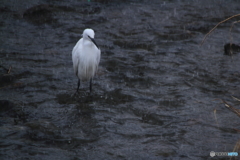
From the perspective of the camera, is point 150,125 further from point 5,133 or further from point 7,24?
point 7,24

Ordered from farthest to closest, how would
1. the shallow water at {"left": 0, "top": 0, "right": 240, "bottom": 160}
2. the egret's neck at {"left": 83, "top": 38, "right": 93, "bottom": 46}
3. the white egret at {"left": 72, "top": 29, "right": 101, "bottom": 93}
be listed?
the white egret at {"left": 72, "top": 29, "right": 101, "bottom": 93}
the egret's neck at {"left": 83, "top": 38, "right": 93, "bottom": 46}
the shallow water at {"left": 0, "top": 0, "right": 240, "bottom": 160}

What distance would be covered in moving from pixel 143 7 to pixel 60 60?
180 inches

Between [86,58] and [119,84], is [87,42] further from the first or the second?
[119,84]

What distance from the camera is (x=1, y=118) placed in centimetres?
516

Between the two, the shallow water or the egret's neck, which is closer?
the shallow water

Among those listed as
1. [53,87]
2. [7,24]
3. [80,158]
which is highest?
[7,24]

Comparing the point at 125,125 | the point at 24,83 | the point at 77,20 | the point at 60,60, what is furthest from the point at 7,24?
the point at 125,125

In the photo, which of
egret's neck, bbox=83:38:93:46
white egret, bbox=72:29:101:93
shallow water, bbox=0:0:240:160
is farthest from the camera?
white egret, bbox=72:29:101:93

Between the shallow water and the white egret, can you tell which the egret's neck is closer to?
the white egret

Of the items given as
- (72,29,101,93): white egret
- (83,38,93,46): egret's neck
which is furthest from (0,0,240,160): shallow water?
(83,38,93,46): egret's neck

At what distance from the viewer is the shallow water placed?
476cm

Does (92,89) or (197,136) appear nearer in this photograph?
(197,136)

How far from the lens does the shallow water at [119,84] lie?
187 inches

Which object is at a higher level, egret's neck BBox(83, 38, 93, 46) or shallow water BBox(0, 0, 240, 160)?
egret's neck BBox(83, 38, 93, 46)
